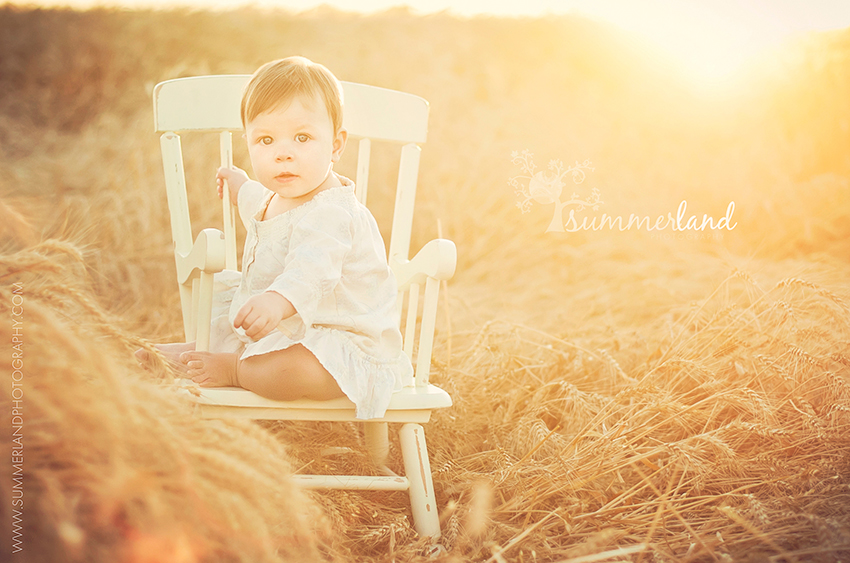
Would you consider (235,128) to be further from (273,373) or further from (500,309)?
(500,309)

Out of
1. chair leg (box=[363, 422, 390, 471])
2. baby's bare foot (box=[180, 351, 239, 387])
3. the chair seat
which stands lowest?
chair leg (box=[363, 422, 390, 471])

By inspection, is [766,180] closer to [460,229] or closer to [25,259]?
[460,229]

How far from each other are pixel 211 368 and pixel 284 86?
0.53m

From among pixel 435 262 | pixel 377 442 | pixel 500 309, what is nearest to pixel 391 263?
pixel 435 262

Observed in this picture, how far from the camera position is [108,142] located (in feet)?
11.9

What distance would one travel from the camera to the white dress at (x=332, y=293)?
42.8 inches

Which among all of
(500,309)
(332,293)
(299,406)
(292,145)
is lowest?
(500,309)

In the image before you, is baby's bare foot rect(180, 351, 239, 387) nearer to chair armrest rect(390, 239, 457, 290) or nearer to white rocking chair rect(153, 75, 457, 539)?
white rocking chair rect(153, 75, 457, 539)

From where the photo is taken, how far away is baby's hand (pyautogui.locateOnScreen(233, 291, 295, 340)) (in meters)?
0.97

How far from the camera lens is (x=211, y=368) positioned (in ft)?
3.73

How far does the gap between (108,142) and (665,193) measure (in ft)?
11.0

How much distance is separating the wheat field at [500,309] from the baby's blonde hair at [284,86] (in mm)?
406

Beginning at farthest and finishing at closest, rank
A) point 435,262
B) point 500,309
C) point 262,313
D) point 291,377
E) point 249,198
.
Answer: point 500,309, point 249,198, point 435,262, point 291,377, point 262,313

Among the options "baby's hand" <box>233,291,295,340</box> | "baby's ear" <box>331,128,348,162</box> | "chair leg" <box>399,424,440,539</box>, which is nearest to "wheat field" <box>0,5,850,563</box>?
"chair leg" <box>399,424,440,539</box>
